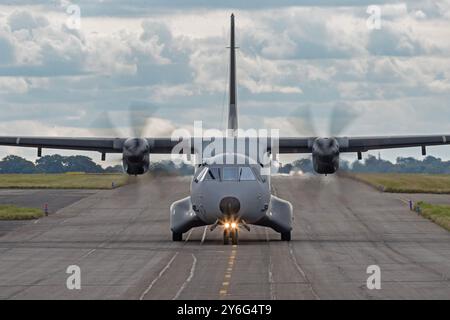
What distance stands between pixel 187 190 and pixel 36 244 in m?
43.3

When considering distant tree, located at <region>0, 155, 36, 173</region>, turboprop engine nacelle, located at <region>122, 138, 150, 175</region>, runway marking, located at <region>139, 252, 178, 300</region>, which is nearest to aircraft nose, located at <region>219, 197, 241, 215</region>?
runway marking, located at <region>139, 252, 178, 300</region>

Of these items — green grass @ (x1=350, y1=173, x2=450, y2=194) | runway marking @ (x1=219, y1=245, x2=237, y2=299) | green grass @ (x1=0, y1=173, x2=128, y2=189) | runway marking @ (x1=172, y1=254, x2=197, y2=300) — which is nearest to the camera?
runway marking @ (x1=172, y1=254, x2=197, y2=300)

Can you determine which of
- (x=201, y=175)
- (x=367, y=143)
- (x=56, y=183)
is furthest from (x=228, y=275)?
(x=56, y=183)

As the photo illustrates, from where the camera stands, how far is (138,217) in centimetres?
6494

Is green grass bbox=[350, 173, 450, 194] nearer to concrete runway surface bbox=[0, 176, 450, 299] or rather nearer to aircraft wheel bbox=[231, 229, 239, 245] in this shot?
concrete runway surface bbox=[0, 176, 450, 299]

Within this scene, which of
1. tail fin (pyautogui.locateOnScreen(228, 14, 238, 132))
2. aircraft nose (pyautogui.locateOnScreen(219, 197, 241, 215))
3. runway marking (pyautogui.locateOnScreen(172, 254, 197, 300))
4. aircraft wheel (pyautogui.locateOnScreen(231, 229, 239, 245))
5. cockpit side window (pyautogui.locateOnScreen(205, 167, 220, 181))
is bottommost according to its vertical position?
runway marking (pyautogui.locateOnScreen(172, 254, 197, 300))

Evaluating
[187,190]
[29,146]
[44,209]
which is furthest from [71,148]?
[187,190]

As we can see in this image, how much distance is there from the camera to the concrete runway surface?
29984 mm

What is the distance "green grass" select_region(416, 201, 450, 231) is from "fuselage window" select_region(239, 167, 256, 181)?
16.8 meters

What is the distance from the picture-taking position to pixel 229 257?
130ft

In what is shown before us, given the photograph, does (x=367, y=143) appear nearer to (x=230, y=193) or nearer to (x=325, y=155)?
(x=325, y=155)

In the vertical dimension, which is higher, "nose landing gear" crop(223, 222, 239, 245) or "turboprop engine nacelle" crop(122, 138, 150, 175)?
"turboprop engine nacelle" crop(122, 138, 150, 175)
